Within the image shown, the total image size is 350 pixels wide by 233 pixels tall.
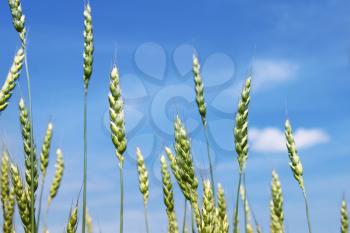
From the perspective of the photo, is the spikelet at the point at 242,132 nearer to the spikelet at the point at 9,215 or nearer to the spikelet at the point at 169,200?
the spikelet at the point at 169,200

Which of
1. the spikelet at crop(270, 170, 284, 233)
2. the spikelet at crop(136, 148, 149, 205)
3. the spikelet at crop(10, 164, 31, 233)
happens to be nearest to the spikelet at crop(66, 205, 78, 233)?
the spikelet at crop(10, 164, 31, 233)

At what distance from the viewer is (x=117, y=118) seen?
8.68 feet

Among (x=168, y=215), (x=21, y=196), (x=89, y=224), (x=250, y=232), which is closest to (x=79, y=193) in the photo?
(x=21, y=196)

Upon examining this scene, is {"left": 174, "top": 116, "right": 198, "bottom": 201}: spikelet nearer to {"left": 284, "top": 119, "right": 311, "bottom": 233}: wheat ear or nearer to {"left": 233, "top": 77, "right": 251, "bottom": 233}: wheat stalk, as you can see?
{"left": 233, "top": 77, "right": 251, "bottom": 233}: wheat stalk

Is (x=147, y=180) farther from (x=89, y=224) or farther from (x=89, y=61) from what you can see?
(x=89, y=224)

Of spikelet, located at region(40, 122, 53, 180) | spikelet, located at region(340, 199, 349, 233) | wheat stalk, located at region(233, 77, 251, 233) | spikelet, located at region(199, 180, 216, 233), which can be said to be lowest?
spikelet, located at region(199, 180, 216, 233)

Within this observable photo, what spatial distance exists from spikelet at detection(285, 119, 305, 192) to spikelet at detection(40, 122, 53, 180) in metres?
1.72

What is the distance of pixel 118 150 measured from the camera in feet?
8.51

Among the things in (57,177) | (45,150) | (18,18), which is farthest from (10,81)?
(57,177)

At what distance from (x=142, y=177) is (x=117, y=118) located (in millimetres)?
891

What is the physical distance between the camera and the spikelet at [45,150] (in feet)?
12.1

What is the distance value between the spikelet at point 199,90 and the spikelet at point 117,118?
54 cm

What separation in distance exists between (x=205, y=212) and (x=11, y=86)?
4.92 ft

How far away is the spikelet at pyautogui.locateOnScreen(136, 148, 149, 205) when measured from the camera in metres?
3.35
